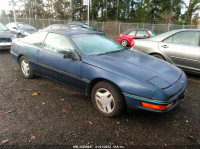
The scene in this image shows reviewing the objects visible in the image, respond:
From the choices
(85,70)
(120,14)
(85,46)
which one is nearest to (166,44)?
(85,46)

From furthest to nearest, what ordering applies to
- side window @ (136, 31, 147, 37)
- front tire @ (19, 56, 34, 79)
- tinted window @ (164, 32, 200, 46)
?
side window @ (136, 31, 147, 37) < tinted window @ (164, 32, 200, 46) < front tire @ (19, 56, 34, 79)

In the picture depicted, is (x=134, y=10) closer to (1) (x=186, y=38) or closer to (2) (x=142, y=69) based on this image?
(1) (x=186, y=38)

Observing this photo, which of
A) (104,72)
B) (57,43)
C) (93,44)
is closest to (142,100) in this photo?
(104,72)

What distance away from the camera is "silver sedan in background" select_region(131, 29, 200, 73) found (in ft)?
13.5

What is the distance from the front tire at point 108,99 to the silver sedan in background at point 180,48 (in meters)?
2.82

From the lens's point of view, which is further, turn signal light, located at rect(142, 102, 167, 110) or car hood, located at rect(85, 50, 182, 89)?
car hood, located at rect(85, 50, 182, 89)

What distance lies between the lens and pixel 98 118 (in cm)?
261

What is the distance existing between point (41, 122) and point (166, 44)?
3.99m

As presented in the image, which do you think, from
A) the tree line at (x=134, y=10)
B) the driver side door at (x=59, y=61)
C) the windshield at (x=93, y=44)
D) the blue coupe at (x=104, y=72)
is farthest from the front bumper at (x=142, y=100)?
the tree line at (x=134, y=10)

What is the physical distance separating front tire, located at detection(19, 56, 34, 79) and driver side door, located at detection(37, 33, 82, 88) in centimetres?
55

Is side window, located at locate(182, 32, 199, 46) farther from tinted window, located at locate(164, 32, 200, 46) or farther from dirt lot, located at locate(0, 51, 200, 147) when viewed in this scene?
dirt lot, located at locate(0, 51, 200, 147)

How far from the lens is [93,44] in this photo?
3213 mm

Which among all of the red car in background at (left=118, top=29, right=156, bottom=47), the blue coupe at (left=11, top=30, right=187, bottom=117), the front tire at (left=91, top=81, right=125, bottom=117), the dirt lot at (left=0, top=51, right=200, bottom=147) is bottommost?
the dirt lot at (left=0, top=51, right=200, bottom=147)

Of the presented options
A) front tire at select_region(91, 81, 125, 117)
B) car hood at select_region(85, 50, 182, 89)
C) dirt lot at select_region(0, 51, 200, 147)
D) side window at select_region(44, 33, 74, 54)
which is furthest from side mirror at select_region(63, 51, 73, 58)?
dirt lot at select_region(0, 51, 200, 147)
